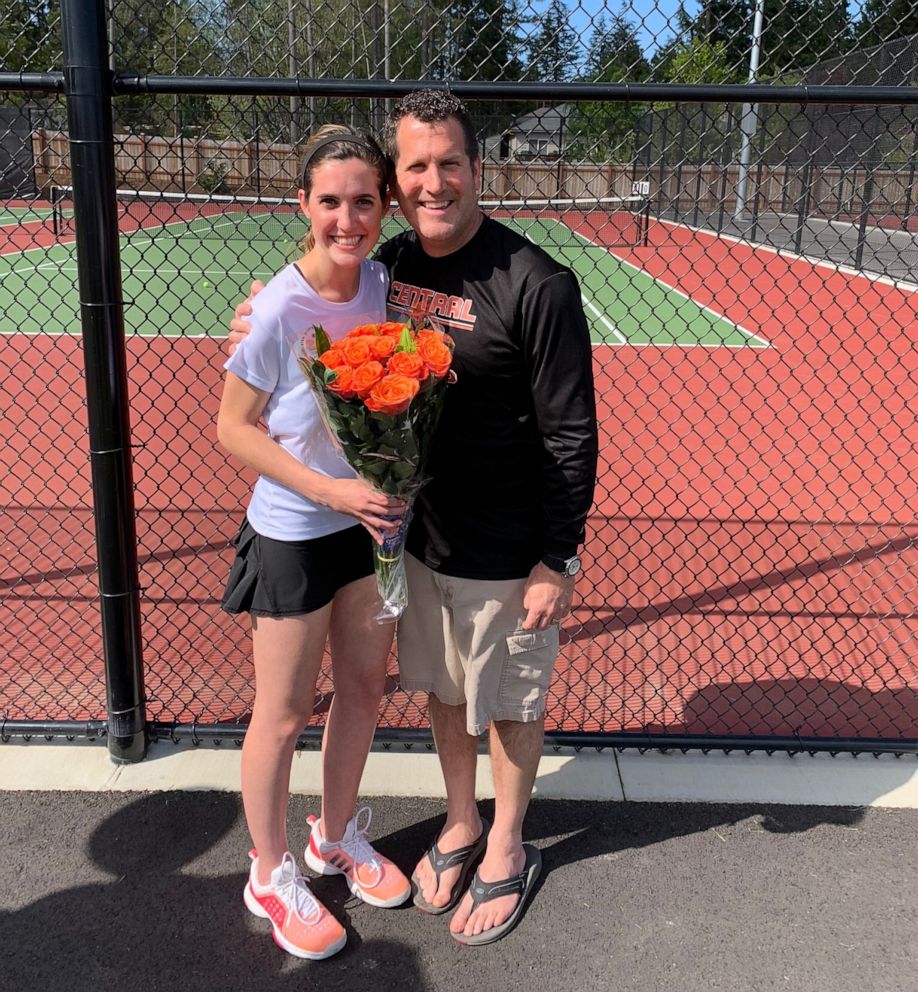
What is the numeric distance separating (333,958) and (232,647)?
1.78 m

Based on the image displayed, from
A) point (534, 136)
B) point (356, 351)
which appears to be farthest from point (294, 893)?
point (534, 136)

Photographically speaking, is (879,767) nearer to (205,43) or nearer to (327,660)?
(327,660)

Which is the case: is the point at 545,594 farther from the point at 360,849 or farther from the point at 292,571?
the point at 360,849

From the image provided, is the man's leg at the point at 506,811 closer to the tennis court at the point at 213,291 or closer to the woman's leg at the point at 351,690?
the woman's leg at the point at 351,690

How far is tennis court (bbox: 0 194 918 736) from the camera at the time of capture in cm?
362

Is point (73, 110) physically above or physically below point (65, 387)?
above

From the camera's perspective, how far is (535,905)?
8.26ft

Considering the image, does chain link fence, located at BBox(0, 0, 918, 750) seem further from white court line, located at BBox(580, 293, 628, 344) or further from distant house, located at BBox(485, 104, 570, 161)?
white court line, located at BBox(580, 293, 628, 344)

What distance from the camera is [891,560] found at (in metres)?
4.86

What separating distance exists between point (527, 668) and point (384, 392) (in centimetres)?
91

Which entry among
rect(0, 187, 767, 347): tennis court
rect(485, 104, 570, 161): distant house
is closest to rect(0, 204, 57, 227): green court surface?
rect(0, 187, 767, 347): tennis court

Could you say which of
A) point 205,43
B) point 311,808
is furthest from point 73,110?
point 311,808

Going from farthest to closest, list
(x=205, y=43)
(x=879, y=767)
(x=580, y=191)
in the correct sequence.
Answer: (x=580, y=191) < (x=205, y=43) < (x=879, y=767)

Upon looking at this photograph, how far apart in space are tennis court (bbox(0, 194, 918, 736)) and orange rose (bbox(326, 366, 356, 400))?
589 millimetres
